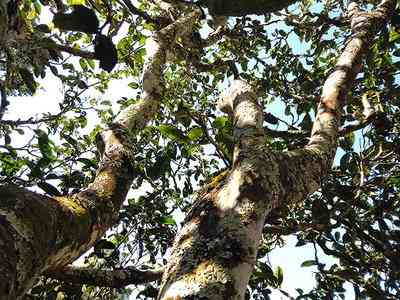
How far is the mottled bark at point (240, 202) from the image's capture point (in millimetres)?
1156

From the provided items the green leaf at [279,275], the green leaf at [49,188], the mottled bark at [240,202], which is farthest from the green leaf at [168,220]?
the mottled bark at [240,202]

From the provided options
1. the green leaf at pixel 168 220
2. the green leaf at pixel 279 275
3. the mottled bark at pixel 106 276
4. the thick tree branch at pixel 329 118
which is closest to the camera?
the thick tree branch at pixel 329 118

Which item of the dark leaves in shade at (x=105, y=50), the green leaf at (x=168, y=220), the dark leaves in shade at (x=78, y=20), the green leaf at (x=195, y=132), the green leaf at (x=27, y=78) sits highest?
the green leaf at (x=168, y=220)

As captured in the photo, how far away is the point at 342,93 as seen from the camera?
7.67 ft

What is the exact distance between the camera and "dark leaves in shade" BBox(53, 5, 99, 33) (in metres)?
0.77

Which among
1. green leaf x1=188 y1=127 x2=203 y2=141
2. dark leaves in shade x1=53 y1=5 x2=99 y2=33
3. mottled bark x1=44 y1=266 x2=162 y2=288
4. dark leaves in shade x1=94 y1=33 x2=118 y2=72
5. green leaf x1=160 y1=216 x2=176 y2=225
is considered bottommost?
dark leaves in shade x1=53 y1=5 x2=99 y2=33

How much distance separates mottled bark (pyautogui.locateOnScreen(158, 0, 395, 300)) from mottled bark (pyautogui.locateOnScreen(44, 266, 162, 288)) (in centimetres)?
94

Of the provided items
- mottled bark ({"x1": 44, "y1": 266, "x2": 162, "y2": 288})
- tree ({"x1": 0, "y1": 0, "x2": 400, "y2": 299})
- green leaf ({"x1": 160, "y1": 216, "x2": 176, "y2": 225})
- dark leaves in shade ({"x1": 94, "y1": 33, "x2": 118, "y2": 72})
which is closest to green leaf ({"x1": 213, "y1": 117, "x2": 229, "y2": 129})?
tree ({"x1": 0, "y1": 0, "x2": 400, "y2": 299})

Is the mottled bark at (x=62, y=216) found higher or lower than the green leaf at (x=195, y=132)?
lower

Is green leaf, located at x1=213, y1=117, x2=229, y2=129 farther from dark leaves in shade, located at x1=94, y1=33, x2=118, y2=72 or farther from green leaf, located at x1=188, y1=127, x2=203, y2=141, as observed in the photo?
dark leaves in shade, located at x1=94, y1=33, x2=118, y2=72

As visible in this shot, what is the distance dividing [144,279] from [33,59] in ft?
5.72

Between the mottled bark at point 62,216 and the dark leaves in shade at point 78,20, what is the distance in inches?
29.9

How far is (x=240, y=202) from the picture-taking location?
1.36 meters

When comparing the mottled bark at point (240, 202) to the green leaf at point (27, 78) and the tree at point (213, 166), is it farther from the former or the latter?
the green leaf at point (27, 78)
